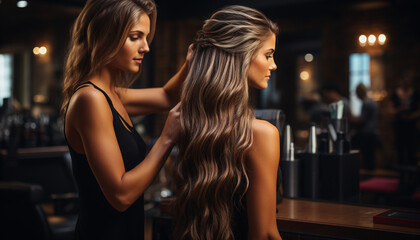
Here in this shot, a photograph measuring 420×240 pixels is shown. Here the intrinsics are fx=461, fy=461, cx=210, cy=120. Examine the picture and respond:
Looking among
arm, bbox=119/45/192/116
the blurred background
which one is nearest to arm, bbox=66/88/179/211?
arm, bbox=119/45/192/116

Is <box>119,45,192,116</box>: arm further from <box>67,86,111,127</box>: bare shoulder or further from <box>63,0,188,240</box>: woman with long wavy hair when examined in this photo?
<box>67,86,111,127</box>: bare shoulder

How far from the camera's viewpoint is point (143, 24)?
1.40 metres

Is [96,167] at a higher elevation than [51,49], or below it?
below

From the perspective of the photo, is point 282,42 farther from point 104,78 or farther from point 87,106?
point 87,106

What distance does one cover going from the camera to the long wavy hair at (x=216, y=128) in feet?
4.09

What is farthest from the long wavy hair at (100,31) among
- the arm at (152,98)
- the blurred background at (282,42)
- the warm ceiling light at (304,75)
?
the warm ceiling light at (304,75)

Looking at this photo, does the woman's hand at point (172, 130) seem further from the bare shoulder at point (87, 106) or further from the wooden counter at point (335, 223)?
the wooden counter at point (335, 223)

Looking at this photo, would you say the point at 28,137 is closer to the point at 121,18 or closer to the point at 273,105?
the point at 121,18

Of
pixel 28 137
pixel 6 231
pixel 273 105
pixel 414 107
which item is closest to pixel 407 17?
pixel 414 107

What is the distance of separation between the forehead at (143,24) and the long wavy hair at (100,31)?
0.01 m

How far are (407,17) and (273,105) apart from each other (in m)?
3.80

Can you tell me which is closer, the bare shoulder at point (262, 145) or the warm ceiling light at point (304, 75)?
the bare shoulder at point (262, 145)

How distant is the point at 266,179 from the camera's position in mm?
1244

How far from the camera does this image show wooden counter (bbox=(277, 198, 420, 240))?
1369 mm
